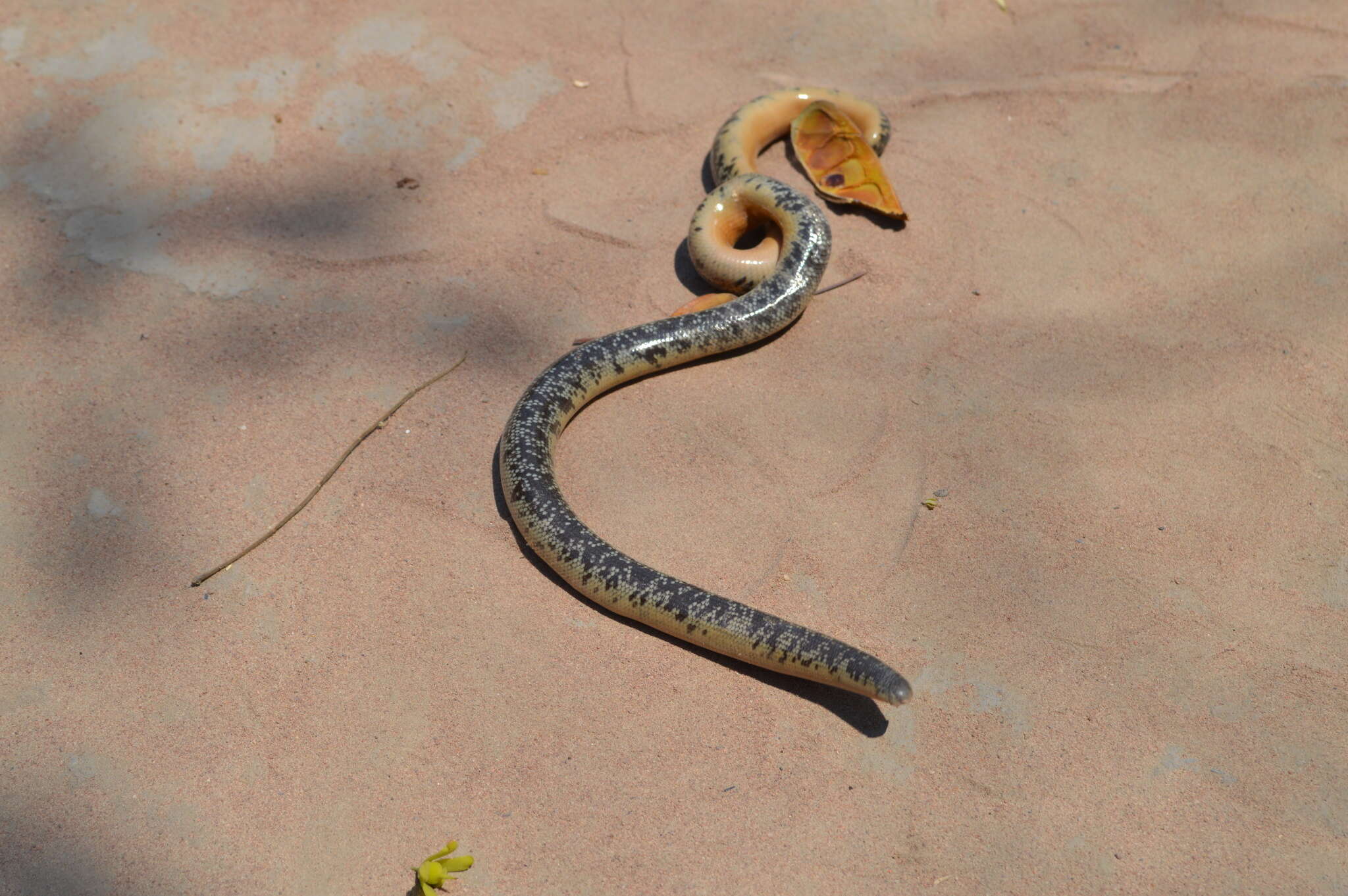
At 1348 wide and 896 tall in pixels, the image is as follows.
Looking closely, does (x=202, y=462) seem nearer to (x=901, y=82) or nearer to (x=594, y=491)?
(x=594, y=491)

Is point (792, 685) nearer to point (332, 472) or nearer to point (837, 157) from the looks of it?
point (332, 472)

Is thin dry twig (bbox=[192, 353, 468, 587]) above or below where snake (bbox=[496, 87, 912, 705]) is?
below

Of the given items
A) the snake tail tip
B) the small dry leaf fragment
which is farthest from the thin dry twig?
the snake tail tip

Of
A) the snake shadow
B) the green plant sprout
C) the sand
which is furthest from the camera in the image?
the snake shadow

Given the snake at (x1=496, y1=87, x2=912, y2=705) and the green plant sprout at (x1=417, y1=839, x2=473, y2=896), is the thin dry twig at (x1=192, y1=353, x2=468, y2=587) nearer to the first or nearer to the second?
the snake at (x1=496, y1=87, x2=912, y2=705)

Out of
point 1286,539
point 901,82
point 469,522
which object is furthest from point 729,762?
point 901,82

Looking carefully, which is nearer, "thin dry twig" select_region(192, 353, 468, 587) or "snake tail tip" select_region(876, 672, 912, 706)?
"snake tail tip" select_region(876, 672, 912, 706)

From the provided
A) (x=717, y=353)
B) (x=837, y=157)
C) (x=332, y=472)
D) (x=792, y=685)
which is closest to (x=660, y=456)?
(x=717, y=353)
